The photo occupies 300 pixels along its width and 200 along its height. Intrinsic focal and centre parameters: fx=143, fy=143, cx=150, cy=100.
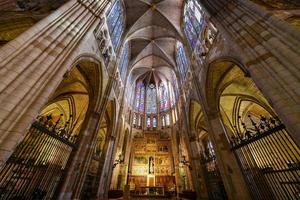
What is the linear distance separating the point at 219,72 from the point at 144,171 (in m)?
15.8

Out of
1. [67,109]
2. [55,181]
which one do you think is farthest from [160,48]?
[55,181]

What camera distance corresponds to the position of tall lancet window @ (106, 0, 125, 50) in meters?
12.2

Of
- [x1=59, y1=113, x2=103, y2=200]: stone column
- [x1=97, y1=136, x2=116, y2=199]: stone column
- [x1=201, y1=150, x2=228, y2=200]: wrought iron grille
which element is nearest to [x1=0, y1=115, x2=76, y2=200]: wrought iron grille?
[x1=59, y1=113, x2=103, y2=200]: stone column

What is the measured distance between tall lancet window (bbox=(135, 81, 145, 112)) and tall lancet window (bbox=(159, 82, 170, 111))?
3.25 meters

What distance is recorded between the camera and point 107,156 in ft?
40.9

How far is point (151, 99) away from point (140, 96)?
2092 mm

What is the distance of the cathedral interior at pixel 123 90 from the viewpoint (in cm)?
402

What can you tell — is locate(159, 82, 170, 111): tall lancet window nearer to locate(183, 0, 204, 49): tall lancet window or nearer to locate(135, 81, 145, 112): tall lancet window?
locate(135, 81, 145, 112): tall lancet window

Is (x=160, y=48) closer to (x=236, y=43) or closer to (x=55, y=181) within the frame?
(x=236, y=43)

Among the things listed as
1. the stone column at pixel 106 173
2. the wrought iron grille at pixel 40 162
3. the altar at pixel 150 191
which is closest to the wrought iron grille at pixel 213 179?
the stone column at pixel 106 173

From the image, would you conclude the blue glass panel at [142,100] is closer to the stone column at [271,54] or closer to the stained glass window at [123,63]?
the stained glass window at [123,63]

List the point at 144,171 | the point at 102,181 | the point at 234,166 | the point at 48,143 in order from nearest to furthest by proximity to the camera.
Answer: the point at 48,143
the point at 234,166
the point at 102,181
the point at 144,171

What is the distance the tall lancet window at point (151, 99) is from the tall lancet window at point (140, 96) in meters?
1.03

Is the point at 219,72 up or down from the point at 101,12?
down
